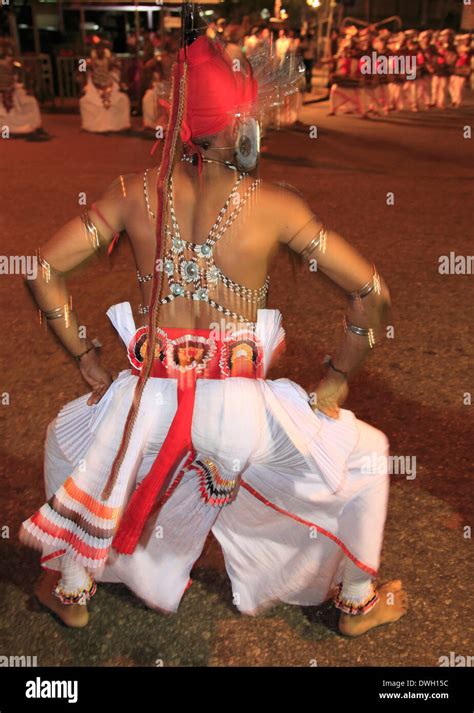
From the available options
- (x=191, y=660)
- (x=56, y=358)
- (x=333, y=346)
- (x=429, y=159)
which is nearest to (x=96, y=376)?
(x=191, y=660)

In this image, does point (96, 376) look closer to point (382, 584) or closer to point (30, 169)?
point (382, 584)

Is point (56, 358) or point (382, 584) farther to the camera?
point (56, 358)

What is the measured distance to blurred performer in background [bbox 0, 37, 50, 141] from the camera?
1308 cm

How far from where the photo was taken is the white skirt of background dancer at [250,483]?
209cm

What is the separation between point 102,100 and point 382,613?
1310cm

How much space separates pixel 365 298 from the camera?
82.0 inches

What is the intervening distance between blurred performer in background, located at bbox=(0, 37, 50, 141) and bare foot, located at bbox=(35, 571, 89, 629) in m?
11.7

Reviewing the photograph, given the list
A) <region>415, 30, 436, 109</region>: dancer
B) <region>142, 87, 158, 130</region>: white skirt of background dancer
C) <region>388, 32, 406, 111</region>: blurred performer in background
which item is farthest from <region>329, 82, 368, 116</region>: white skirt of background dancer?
<region>142, 87, 158, 130</region>: white skirt of background dancer

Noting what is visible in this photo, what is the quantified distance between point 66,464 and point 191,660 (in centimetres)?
74

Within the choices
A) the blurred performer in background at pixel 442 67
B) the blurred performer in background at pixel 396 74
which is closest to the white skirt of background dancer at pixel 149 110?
the blurred performer in background at pixel 396 74

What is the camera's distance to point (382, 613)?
2.46 meters

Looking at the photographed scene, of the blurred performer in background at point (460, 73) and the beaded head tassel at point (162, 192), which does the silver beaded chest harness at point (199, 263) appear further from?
the blurred performer in background at point (460, 73)

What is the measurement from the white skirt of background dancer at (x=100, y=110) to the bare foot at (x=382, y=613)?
1289 centimetres

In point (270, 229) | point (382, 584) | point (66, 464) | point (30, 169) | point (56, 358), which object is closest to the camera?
point (270, 229)
